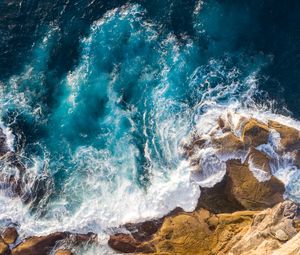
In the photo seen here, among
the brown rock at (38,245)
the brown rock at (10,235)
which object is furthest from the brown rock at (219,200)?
the brown rock at (10,235)

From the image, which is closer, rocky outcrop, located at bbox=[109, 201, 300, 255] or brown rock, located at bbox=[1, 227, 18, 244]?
rocky outcrop, located at bbox=[109, 201, 300, 255]

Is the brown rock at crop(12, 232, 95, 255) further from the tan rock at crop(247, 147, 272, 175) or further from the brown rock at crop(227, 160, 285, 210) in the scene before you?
the tan rock at crop(247, 147, 272, 175)

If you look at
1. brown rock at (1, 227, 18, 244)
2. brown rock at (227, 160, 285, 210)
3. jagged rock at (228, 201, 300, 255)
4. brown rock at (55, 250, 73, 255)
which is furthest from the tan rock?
brown rock at (1, 227, 18, 244)

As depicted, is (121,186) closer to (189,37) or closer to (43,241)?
(43,241)

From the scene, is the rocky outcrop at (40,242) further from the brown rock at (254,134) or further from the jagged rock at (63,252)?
the brown rock at (254,134)

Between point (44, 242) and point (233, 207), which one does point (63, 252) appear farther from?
point (233, 207)
